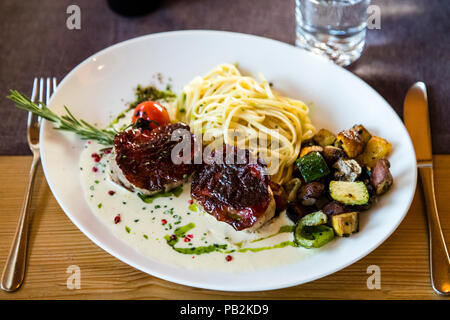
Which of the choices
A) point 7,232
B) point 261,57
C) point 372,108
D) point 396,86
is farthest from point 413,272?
point 7,232

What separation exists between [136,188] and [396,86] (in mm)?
2851

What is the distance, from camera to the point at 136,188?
3.77 metres

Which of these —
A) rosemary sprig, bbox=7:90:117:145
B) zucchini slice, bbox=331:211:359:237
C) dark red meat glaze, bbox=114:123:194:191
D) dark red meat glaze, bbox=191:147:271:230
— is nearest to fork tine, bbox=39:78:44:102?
rosemary sprig, bbox=7:90:117:145

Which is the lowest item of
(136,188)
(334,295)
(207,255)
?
(334,295)

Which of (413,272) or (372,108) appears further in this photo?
(372,108)

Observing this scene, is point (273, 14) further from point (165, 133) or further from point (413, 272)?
point (413, 272)

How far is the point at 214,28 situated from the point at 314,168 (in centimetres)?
255

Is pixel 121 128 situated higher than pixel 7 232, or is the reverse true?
pixel 121 128

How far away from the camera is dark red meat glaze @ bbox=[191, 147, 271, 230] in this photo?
135 inches

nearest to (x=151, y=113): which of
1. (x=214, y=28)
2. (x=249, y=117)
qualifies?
(x=249, y=117)

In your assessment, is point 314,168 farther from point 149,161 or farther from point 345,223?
point 149,161

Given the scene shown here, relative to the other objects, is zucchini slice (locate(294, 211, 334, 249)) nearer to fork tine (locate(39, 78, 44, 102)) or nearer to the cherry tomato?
the cherry tomato

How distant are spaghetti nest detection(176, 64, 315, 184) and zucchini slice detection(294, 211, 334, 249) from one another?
63 centimetres

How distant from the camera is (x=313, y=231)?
11.1 ft
